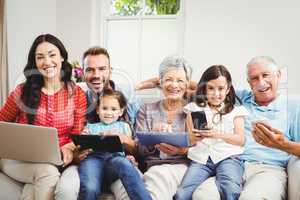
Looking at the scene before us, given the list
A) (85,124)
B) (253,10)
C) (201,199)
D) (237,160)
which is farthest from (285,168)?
(253,10)

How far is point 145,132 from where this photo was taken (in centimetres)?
164

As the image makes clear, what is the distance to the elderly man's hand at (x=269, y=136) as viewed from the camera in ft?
4.98

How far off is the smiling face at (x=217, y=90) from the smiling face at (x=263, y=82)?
145mm

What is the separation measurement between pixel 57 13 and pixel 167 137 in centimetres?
200

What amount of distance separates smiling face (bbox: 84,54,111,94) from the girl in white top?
46cm

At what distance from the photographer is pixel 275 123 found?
1674 millimetres

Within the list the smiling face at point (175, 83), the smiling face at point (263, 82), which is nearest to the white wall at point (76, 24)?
the smiling face at point (175, 83)

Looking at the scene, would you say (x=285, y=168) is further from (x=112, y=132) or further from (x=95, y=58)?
(x=95, y=58)

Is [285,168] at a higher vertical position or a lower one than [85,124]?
lower

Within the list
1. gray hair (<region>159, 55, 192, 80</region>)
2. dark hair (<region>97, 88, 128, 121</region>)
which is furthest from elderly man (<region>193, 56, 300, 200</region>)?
dark hair (<region>97, 88, 128, 121</region>)

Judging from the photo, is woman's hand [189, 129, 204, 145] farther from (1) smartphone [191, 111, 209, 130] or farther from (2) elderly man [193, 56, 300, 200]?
(2) elderly man [193, 56, 300, 200]

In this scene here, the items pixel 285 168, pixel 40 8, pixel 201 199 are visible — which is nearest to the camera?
pixel 201 199

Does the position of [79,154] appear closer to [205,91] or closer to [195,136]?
[195,136]

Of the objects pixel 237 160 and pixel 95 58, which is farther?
pixel 95 58
